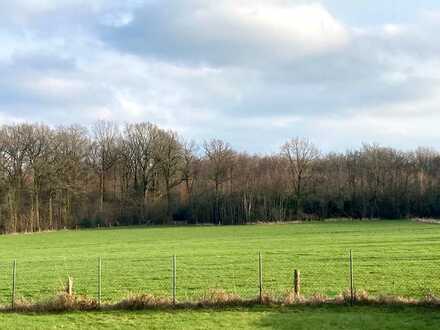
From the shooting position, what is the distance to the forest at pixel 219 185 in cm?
11625

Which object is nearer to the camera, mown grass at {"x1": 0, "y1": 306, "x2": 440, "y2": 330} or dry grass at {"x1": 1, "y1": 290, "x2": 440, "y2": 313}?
mown grass at {"x1": 0, "y1": 306, "x2": 440, "y2": 330}

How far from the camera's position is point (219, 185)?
421ft

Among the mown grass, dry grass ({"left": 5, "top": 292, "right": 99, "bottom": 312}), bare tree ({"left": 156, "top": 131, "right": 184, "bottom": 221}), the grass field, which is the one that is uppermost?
bare tree ({"left": 156, "top": 131, "right": 184, "bottom": 221})

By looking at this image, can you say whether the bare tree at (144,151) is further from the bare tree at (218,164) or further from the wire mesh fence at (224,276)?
the wire mesh fence at (224,276)

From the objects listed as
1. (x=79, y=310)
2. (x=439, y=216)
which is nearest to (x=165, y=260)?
(x=79, y=310)

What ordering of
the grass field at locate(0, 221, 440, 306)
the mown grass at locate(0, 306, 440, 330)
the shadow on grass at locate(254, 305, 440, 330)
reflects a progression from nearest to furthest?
the shadow on grass at locate(254, 305, 440, 330), the mown grass at locate(0, 306, 440, 330), the grass field at locate(0, 221, 440, 306)

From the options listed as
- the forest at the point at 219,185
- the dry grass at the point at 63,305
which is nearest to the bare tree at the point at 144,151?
the forest at the point at 219,185

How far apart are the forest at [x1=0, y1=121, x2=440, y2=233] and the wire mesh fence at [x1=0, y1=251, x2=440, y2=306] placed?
241 ft

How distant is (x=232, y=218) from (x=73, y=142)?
37.0m

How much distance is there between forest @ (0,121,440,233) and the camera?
116250 millimetres

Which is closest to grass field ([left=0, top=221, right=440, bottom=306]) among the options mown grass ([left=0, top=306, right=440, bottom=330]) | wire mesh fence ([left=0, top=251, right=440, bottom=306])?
wire mesh fence ([left=0, top=251, right=440, bottom=306])

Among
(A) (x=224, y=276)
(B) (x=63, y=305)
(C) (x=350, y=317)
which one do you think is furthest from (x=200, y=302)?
(A) (x=224, y=276)

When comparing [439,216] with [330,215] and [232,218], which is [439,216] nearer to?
[330,215]

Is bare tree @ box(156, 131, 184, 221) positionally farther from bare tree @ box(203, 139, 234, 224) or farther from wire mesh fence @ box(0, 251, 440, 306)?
wire mesh fence @ box(0, 251, 440, 306)
